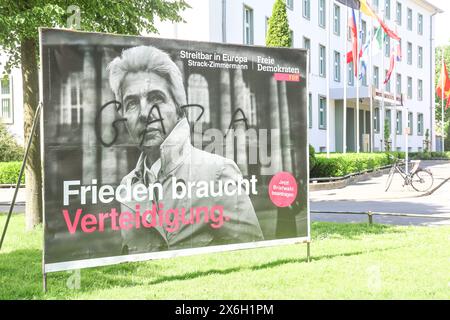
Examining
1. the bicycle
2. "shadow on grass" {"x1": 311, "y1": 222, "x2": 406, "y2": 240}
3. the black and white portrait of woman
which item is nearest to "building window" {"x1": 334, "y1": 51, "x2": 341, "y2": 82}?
the bicycle

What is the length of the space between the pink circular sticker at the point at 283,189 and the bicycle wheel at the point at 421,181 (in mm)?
13680

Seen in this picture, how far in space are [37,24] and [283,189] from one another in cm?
526

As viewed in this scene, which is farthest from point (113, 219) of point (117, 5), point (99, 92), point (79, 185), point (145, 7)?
point (145, 7)

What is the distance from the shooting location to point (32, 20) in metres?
9.77

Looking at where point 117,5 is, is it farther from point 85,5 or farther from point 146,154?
point 146,154

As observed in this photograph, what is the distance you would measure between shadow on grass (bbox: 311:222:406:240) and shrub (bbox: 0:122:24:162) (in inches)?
728

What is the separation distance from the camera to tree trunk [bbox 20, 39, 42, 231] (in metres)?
11.1

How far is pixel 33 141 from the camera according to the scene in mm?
11477

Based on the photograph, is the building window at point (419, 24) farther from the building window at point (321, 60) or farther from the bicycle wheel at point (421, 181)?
the bicycle wheel at point (421, 181)

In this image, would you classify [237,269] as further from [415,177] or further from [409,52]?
[409,52]

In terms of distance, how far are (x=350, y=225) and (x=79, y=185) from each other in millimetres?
6556

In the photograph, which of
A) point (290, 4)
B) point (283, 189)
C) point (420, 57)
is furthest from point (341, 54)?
point (283, 189)

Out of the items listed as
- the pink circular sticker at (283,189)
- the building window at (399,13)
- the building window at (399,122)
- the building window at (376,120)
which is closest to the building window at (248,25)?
the building window at (376,120)

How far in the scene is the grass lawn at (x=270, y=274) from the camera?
5.85 metres
